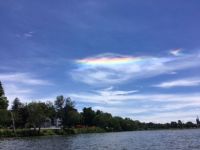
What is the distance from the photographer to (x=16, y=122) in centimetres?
18150

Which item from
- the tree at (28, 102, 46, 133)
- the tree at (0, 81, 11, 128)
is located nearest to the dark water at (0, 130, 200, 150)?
the tree at (0, 81, 11, 128)

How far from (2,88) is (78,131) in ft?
216

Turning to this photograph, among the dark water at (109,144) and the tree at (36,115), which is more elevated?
the tree at (36,115)

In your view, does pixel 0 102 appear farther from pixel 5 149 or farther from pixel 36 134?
pixel 5 149

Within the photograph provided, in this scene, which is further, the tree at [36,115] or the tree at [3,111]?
the tree at [36,115]

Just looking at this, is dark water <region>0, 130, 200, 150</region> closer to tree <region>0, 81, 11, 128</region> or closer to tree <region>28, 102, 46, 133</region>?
tree <region>0, 81, 11, 128</region>

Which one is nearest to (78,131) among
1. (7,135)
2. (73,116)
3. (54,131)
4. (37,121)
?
(73,116)

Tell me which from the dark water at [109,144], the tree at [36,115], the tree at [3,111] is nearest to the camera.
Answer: the dark water at [109,144]

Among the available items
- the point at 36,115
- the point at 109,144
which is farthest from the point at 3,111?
the point at 109,144

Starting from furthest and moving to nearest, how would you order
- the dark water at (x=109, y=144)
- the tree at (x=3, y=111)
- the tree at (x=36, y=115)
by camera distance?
the tree at (x=36, y=115), the tree at (x=3, y=111), the dark water at (x=109, y=144)

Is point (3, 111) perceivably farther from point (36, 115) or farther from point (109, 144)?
point (109, 144)

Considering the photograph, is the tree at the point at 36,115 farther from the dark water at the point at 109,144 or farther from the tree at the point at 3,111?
the dark water at the point at 109,144

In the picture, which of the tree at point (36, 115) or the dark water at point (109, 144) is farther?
the tree at point (36, 115)

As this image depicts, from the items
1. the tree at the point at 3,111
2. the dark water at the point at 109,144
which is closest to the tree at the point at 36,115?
the tree at the point at 3,111
